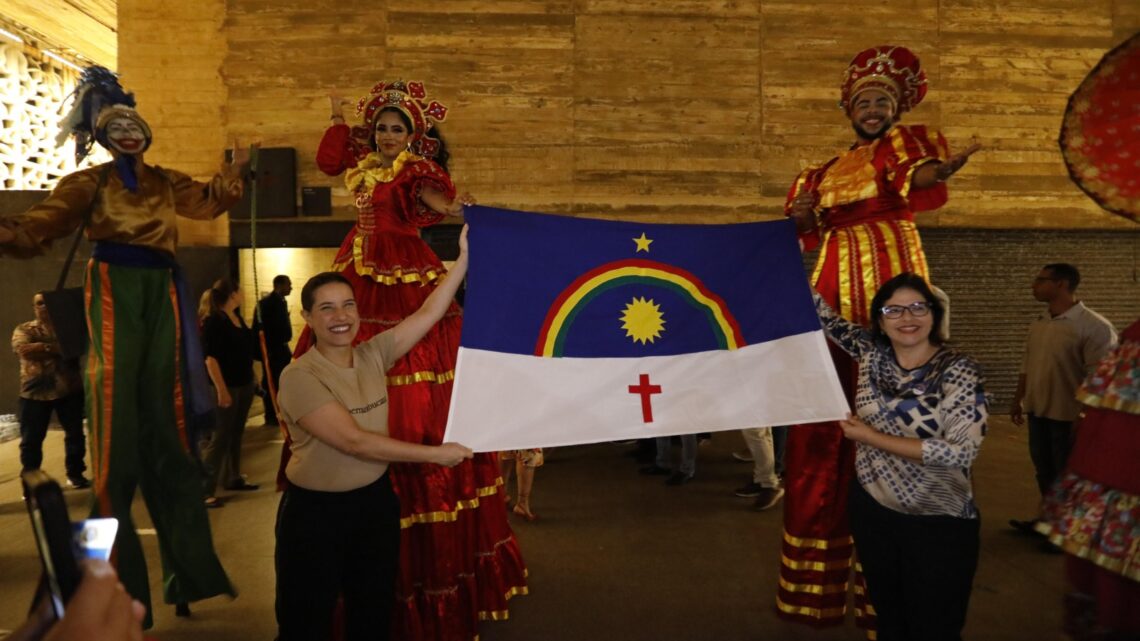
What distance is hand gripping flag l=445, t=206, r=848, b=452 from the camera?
2068mm

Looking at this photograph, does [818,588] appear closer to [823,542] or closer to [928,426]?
[823,542]

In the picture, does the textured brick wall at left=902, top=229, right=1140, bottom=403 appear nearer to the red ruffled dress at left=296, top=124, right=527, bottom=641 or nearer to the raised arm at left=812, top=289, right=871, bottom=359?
the raised arm at left=812, top=289, right=871, bottom=359

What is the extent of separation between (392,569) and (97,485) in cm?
128

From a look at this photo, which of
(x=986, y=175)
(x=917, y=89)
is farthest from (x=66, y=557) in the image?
(x=986, y=175)

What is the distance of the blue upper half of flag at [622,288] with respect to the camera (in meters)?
2.14

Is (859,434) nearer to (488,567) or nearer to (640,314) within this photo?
(640,314)

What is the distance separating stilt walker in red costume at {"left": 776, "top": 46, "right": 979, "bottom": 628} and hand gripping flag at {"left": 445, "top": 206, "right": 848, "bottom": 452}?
392mm

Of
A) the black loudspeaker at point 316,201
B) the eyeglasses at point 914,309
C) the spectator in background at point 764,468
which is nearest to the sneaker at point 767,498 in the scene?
the spectator in background at point 764,468

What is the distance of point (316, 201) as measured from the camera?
24.2ft

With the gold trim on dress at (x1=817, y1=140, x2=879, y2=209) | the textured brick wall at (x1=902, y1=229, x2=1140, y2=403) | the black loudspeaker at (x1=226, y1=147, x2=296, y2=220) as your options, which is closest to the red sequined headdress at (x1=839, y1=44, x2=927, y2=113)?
the gold trim on dress at (x1=817, y1=140, x2=879, y2=209)

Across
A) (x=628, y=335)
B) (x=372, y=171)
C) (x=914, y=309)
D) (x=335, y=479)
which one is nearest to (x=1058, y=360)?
(x=914, y=309)

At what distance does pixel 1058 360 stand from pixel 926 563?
2.76 m

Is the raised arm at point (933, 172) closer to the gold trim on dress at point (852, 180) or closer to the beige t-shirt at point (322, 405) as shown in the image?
the gold trim on dress at point (852, 180)

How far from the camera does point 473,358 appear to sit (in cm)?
203
